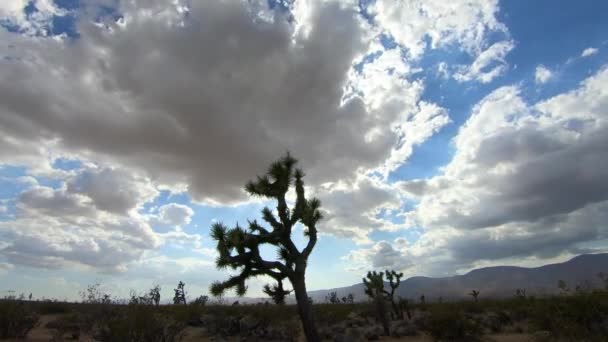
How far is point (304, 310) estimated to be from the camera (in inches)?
456

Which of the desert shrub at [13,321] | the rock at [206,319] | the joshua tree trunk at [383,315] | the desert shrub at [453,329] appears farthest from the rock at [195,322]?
the desert shrub at [453,329]

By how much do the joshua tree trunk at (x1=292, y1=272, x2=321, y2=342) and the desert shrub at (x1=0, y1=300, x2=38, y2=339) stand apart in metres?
8.54

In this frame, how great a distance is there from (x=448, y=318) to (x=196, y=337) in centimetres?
986

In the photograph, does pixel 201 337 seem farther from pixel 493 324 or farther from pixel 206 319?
pixel 493 324

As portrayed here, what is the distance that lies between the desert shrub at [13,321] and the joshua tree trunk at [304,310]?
854 cm

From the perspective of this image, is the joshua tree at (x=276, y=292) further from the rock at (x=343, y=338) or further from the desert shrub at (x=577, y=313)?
the desert shrub at (x=577, y=313)

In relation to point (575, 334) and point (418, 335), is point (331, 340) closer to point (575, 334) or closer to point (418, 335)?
point (418, 335)

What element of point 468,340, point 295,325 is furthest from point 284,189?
point 468,340

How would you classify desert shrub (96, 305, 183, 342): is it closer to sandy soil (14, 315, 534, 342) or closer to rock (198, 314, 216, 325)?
sandy soil (14, 315, 534, 342)

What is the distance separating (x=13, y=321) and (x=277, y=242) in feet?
27.6

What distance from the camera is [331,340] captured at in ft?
48.5

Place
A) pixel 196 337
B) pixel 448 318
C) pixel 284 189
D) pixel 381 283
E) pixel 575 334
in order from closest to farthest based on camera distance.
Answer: pixel 575 334, pixel 448 318, pixel 284 189, pixel 196 337, pixel 381 283

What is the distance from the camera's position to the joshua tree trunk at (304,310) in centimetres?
1134

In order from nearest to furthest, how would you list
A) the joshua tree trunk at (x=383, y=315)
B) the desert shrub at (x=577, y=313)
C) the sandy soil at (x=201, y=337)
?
the desert shrub at (x=577, y=313) → the sandy soil at (x=201, y=337) → the joshua tree trunk at (x=383, y=315)
